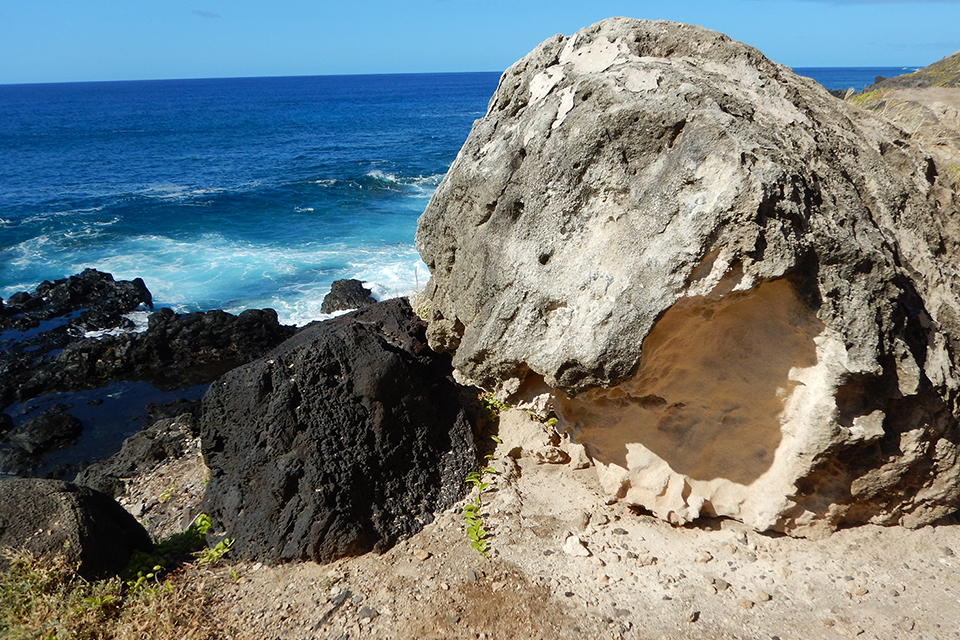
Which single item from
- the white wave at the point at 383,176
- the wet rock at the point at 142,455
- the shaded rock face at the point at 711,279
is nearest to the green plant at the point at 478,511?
the shaded rock face at the point at 711,279

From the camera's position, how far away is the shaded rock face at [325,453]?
5199mm

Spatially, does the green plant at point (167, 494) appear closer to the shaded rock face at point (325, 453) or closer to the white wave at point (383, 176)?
the shaded rock face at point (325, 453)

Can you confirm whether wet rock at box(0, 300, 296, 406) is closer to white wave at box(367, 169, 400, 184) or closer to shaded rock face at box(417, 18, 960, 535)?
shaded rock face at box(417, 18, 960, 535)

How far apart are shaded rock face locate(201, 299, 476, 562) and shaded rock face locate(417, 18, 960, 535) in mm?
1016

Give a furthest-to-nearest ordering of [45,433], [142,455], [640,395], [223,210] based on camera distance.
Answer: [223,210] → [45,433] → [142,455] → [640,395]

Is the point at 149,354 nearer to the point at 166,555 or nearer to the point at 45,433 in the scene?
the point at 45,433

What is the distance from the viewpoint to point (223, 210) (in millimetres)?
28406

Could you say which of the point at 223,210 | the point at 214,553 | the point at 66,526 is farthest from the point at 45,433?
the point at 223,210

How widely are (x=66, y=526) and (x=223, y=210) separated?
84.6 feet

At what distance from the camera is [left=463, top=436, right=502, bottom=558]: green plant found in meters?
5.15

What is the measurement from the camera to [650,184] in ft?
13.5

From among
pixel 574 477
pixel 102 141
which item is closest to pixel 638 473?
pixel 574 477

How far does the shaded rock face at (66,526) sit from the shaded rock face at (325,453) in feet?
2.42

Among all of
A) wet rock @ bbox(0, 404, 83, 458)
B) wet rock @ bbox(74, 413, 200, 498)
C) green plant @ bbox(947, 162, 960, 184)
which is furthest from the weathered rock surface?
green plant @ bbox(947, 162, 960, 184)
